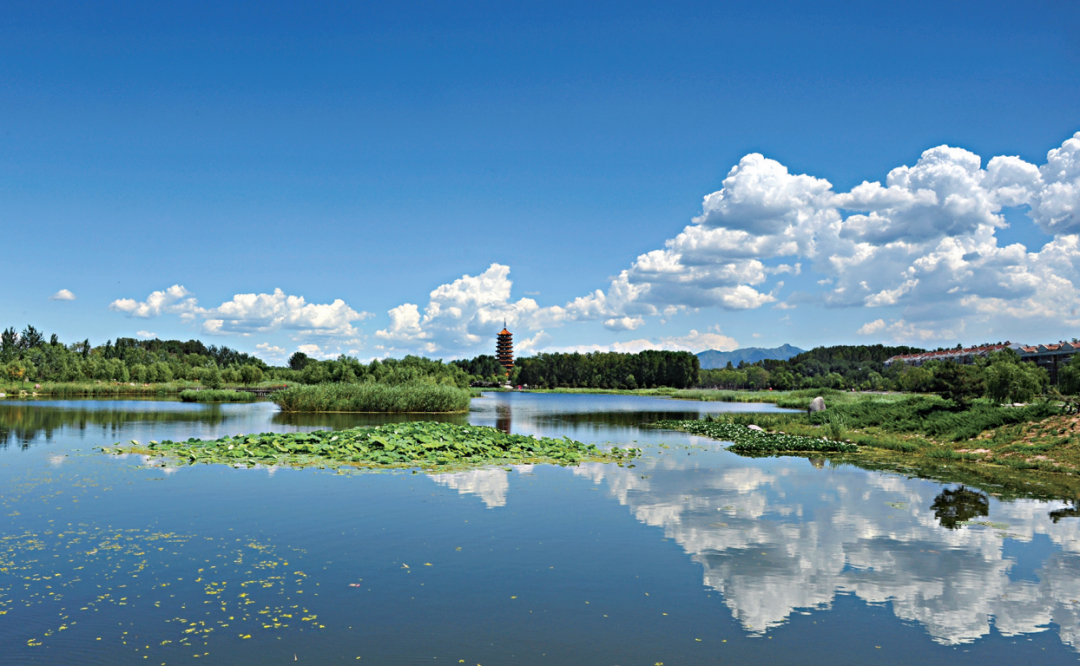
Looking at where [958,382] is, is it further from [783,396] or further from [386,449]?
[783,396]

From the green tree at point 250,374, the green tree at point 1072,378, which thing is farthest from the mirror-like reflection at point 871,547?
the green tree at point 250,374

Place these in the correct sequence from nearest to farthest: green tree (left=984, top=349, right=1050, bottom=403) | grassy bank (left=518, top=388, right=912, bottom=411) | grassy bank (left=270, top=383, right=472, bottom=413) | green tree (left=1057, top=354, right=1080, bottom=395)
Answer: green tree (left=984, top=349, right=1050, bottom=403)
green tree (left=1057, top=354, right=1080, bottom=395)
grassy bank (left=270, top=383, right=472, bottom=413)
grassy bank (left=518, top=388, right=912, bottom=411)

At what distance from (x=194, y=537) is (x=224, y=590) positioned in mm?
3782

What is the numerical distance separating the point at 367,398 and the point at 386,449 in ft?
99.7

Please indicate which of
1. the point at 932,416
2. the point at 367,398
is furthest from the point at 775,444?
the point at 367,398

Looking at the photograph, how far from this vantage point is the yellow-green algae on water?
2411 centimetres

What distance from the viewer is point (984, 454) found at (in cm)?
2716

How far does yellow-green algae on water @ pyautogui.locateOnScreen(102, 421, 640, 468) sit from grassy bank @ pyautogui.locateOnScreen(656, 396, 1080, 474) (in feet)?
33.7

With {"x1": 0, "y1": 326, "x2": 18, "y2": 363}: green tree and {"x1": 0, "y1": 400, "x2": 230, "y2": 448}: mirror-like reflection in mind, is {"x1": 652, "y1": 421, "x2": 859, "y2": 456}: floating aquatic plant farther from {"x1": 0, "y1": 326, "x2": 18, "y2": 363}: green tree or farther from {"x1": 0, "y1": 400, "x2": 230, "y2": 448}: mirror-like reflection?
{"x1": 0, "y1": 326, "x2": 18, "y2": 363}: green tree

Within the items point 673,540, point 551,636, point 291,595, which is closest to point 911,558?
point 673,540

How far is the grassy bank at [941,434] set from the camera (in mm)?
25953

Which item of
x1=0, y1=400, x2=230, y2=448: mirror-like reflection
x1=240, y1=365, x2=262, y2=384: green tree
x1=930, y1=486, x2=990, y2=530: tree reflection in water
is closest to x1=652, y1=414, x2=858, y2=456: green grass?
x1=930, y1=486, x2=990, y2=530: tree reflection in water

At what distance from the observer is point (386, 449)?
25.4m

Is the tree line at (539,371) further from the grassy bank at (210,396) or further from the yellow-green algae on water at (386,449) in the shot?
the yellow-green algae on water at (386,449)
